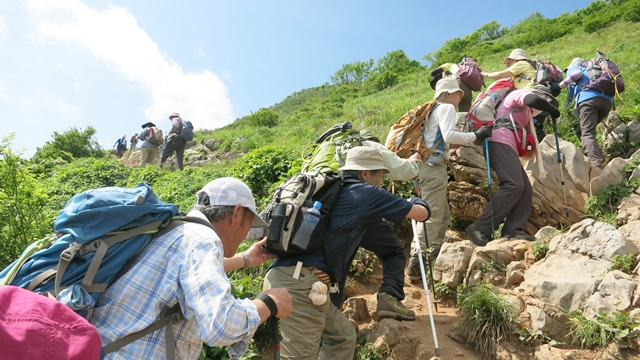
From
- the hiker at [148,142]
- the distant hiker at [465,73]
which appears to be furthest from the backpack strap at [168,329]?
the hiker at [148,142]

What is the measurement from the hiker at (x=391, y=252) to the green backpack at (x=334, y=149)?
8.0 inches

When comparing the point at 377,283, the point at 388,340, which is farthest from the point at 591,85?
the point at 388,340

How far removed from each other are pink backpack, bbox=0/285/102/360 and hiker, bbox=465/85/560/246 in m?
5.57

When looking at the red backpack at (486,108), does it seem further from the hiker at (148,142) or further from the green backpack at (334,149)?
the hiker at (148,142)

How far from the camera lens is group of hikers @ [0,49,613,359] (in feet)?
6.50

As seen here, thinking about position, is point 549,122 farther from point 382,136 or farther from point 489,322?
point 489,322

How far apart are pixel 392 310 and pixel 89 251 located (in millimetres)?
3593

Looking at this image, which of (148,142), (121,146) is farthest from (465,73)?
(121,146)

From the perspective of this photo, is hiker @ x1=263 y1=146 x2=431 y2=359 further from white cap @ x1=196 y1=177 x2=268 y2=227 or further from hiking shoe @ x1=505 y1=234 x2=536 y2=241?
hiking shoe @ x1=505 y1=234 x2=536 y2=241

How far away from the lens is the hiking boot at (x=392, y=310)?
4.84 m

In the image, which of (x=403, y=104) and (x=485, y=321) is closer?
(x=485, y=321)

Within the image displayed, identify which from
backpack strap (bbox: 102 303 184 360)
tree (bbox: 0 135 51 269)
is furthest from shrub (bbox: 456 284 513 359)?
tree (bbox: 0 135 51 269)

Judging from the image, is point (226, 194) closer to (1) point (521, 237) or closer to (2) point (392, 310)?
(2) point (392, 310)

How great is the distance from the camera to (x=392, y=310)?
486cm
